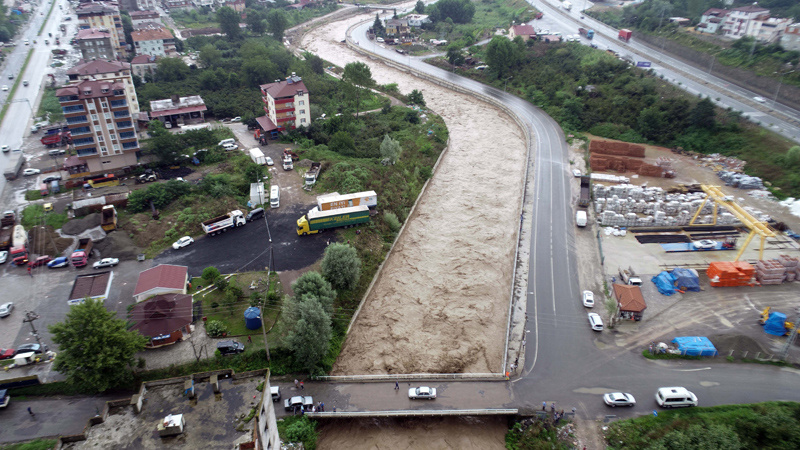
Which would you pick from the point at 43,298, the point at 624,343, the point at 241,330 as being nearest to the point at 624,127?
the point at 624,343

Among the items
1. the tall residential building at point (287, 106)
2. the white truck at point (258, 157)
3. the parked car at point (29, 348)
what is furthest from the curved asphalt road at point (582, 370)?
the tall residential building at point (287, 106)

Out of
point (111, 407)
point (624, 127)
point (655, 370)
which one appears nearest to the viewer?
point (111, 407)

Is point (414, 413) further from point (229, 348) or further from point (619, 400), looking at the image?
point (229, 348)

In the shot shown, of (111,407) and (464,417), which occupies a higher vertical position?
(111,407)

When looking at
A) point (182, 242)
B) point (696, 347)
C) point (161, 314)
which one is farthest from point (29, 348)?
point (696, 347)

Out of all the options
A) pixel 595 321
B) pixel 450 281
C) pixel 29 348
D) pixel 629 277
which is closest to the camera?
pixel 29 348

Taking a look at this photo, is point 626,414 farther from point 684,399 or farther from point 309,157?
point 309,157

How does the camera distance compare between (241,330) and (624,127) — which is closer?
(241,330)
